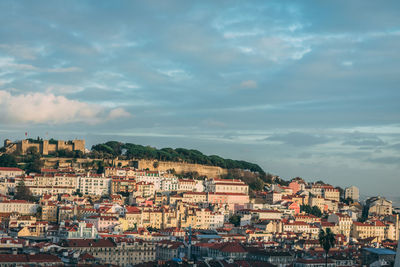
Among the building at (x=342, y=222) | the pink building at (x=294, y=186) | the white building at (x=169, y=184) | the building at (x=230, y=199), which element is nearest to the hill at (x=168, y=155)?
the pink building at (x=294, y=186)

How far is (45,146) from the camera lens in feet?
307

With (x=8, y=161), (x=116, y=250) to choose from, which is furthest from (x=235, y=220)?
(x=8, y=161)

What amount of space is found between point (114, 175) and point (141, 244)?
32560 mm

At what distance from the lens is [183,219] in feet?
236

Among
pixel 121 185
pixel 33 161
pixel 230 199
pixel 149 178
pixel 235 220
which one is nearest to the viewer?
pixel 235 220

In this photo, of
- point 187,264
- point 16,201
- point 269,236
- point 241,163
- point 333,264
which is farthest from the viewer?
point 241,163

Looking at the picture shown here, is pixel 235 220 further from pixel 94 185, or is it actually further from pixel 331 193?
pixel 331 193

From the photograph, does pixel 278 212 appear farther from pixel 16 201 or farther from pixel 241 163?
pixel 241 163

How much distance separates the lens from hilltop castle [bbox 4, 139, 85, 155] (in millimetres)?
93688

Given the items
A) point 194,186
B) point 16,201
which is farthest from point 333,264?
point 194,186

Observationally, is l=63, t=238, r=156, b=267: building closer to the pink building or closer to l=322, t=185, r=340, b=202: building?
the pink building

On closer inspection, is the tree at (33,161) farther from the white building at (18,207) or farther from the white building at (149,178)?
the white building at (18,207)

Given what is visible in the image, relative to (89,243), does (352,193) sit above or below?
above

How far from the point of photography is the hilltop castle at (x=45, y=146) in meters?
93.7
